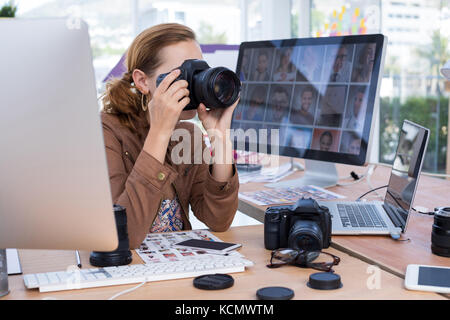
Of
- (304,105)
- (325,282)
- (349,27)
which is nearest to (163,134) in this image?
(325,282)

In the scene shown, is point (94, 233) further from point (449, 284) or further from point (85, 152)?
point (449, 284)

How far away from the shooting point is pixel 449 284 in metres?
0.85

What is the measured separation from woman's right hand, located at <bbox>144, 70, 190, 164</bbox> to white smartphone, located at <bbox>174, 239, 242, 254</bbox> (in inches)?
7.4

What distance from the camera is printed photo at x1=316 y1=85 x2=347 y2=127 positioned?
159 centimetres

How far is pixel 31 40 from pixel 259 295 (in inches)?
19.8

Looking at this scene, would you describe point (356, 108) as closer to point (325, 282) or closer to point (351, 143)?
point (351, 143)

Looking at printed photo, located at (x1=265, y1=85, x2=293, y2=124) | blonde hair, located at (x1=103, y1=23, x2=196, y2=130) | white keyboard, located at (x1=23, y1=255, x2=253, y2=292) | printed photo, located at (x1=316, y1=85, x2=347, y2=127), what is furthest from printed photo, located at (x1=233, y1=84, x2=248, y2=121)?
white keyboard, located at (x1=23, y1=255, x2=253, y2=292)

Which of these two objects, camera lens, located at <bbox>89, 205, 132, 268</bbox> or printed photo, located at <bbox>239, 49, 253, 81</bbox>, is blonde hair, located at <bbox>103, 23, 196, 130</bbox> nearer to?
camera lens, located at <bbox>89, 205, 132, 268</bbox>

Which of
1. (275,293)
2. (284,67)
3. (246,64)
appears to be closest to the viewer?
(275,293)

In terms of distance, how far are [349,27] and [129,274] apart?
121 inches

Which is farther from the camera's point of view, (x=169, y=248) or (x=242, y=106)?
(x=242, y=106)

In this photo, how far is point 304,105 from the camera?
5.59 ft

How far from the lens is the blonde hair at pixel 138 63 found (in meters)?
1.34

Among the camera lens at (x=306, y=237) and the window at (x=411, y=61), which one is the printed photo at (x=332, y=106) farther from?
the window at (x=411, y=61)
